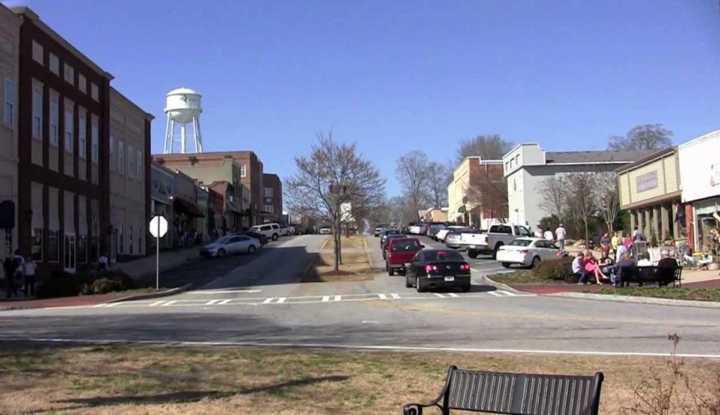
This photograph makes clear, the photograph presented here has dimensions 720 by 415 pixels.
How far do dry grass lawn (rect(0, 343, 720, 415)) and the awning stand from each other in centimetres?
5722

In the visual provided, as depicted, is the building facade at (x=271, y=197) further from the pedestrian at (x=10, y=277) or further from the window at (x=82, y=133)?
the pedestrian at (x=10, y=277)

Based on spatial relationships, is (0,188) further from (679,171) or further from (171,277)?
(679,171)

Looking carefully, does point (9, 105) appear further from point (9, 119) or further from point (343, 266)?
point (343, 266)

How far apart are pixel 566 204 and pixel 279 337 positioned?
54.6 m

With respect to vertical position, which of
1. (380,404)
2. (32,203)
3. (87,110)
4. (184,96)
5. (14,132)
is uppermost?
(184,96)

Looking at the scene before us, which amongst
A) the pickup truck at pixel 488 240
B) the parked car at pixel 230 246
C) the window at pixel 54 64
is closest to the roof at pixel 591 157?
the pickup truck at pixel 488 240

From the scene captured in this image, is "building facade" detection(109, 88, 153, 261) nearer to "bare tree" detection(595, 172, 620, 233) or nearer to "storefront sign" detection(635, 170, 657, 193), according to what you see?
"storefront sign" detection(635, 170, 657, 193)

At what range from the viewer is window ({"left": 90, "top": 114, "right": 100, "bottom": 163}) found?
46750mm

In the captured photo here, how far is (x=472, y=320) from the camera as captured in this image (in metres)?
17.2

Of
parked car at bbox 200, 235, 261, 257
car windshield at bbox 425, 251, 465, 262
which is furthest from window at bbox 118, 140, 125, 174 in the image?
car windshield at bbox 425, 251, 465, 262

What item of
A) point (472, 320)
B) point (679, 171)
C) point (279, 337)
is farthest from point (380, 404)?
point (679, 171)

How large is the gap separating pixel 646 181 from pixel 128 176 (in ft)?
109

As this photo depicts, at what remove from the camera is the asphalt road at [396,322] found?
1318 centimetres

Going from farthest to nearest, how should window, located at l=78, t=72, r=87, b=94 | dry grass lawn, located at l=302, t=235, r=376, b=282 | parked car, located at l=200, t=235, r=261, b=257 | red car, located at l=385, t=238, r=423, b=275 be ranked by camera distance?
parked car, located at l=200, t=235, r=261, b=257, window, located at l=78, t=72, r=87, b=94, dry grass lawn, located at l=302, t=235, r=376, b=282, red car, located at l=385, t=238, r=423, b=275
